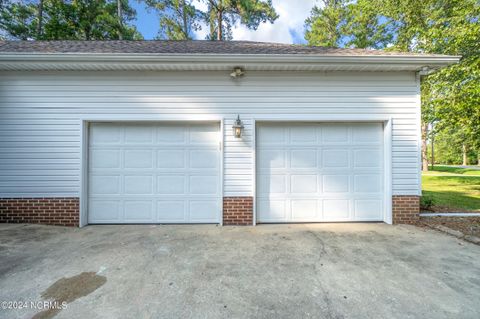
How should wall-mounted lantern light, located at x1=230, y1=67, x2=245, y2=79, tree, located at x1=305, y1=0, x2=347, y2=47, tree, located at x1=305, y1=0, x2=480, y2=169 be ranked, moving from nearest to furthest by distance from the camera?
1. wall-mounted lantern light, located at x1=230, y1=67, x2=245, y2=79
2. tree, located at x1=305, y1=0, x2=480, y2=169
3. tree, located at x1=305, y1=0, x2=347, y2=47

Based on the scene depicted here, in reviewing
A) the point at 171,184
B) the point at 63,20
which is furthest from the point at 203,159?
the point at 63,20

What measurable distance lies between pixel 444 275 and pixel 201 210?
12.1ft

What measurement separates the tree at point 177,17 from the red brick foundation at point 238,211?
11.4m

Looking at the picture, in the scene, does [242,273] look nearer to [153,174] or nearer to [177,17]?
[153,174]

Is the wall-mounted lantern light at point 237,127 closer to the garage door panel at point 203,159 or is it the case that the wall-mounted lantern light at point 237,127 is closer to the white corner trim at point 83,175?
the garage door panel at point 203,159

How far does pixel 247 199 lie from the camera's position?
14.0ft

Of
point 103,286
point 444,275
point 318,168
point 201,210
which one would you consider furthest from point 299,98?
point 103,286

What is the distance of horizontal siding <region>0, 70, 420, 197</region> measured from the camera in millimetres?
4184

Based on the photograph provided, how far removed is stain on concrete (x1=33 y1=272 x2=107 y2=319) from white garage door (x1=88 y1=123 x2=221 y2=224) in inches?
75.3

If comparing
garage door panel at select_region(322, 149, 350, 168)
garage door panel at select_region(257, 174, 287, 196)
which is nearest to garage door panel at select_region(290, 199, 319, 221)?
garage door panel at select_region(257, 174, 287, 196)

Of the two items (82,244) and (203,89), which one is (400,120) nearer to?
(203,89)

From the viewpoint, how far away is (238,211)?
4.29 m

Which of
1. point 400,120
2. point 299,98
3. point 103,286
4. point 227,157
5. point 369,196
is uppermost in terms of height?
point 299,98

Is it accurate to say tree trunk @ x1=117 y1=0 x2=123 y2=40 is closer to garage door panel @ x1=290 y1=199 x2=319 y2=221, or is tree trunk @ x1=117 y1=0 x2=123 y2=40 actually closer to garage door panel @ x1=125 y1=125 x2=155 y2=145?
garage door panel @ x1=125 y1=125 x2=155 y2=145
